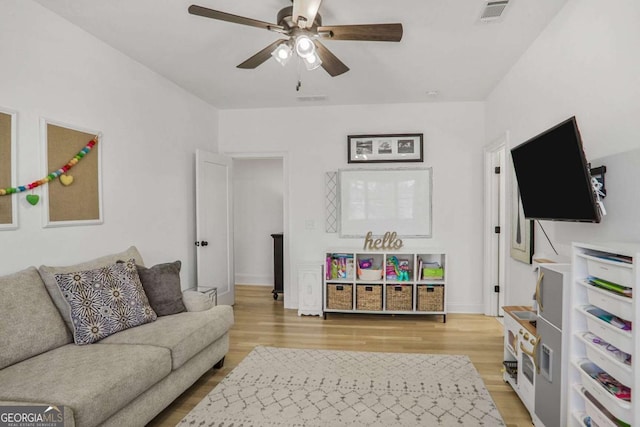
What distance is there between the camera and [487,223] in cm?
425

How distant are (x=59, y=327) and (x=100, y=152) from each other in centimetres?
140

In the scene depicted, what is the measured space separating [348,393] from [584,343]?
149 cm

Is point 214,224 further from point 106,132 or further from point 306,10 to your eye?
point 306,10

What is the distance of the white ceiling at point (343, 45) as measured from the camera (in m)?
2.38

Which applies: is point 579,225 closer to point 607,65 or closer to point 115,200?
point 607,65

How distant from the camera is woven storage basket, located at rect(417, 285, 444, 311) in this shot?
4109 mm

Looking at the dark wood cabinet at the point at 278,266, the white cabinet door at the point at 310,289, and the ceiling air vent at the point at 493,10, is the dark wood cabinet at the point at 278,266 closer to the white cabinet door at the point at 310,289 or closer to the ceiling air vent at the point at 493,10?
the white cabinet door at the point at 310,289

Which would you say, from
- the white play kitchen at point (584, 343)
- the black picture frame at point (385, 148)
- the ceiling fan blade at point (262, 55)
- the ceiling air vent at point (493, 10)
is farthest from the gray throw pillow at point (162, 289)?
the ceiling air vent at point (493, 10)

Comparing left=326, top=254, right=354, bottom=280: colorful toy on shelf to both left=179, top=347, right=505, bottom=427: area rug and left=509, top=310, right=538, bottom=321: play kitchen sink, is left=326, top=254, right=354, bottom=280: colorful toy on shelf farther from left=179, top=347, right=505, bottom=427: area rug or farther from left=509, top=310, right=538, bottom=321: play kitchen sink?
left=509, top=310, right=538, bottom=321: play kitchen sink

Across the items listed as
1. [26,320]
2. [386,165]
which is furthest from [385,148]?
[26,320]

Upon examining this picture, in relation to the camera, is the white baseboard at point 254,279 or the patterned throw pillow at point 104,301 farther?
the white baseboard at point 254,279

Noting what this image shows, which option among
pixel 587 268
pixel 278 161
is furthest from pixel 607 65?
pixel 278 161

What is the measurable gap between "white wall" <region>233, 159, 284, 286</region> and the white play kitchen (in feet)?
14.0

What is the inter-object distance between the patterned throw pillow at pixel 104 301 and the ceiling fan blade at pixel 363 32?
2100 millimetres
